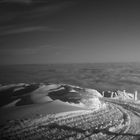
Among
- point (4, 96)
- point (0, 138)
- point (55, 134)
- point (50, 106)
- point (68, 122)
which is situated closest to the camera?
point (0, 138)

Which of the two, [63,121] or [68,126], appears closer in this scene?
[68,126]

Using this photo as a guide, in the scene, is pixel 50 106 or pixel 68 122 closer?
pixel 68 122

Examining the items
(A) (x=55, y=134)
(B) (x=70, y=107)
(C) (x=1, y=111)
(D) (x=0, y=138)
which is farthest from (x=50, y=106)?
(D) (x=0, y=138)

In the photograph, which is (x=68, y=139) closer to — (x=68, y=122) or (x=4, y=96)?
(x=68, y=122)

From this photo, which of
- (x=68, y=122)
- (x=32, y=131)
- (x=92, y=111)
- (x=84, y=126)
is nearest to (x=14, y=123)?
(x=32, y=131)

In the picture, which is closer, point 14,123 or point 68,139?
point 68,139

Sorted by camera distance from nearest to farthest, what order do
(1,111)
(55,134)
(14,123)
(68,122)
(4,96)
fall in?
(55,134) → (14,123) → (68,122) → (1,111) → (4,96)

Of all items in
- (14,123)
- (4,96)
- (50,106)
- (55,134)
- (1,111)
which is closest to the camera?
(55,134)

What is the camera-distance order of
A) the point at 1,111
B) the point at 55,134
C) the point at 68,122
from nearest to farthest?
1. the point at 55,134
2. the point at 68,122
3. the point at 1,111

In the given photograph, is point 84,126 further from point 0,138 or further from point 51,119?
point 0,138
